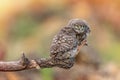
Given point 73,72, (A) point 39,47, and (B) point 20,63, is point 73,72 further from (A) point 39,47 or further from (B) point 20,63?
(A) point 39,47

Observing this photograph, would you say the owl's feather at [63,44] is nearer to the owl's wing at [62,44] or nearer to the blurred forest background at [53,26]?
the owl's wing at [62,44]

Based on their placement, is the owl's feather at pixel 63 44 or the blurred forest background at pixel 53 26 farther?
the blurred forest background at pixel 53 26

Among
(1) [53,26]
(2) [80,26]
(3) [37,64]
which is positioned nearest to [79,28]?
(2) [80,26]

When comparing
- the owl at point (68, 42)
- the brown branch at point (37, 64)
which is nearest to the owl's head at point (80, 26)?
the owl at point (68, 42)

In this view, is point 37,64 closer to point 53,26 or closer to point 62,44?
point 62,44

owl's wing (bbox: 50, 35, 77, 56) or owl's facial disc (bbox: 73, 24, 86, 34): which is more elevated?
owl's facial disc (bbox: 73, 24, 86, 34)

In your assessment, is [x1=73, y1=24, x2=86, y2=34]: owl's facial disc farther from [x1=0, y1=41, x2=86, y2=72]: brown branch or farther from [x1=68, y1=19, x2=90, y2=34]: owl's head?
[x1=0, y1=41, x2=86, y2=72]: brown branch

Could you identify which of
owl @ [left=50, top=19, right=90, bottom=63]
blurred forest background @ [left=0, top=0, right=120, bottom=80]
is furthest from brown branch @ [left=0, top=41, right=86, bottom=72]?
blurred forest background @ [left=0, top=0, right=120, bottom=80]
